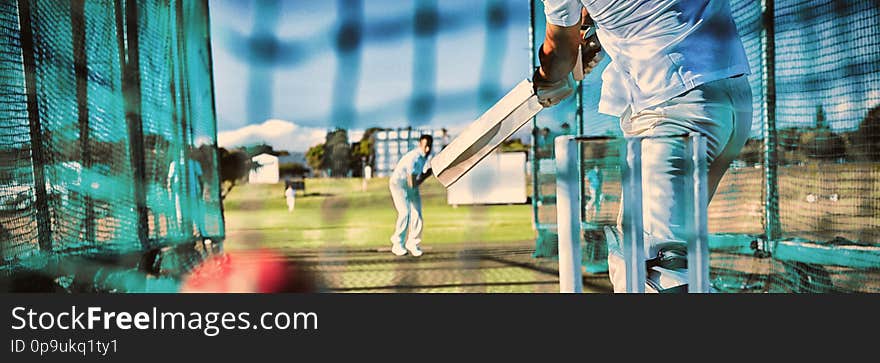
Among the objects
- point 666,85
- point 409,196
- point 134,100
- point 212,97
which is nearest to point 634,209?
point 666,85

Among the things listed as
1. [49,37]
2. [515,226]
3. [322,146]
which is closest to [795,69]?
[515,226]

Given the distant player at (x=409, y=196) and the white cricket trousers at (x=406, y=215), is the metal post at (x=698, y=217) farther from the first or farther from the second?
the white cricket trousers at (x=406, y=215)

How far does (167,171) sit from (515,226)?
111 centimetres

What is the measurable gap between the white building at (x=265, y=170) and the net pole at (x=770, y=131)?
1464 millimetres

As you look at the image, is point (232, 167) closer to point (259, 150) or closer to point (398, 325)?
point (259, 150)

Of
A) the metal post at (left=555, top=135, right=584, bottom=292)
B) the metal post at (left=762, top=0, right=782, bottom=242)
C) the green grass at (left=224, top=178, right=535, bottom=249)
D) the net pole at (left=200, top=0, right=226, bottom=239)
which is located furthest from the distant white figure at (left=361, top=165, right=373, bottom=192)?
the metal post at (left=762, top=0, right=782, bottom=242)

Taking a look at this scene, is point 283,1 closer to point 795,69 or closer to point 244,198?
point 244,198

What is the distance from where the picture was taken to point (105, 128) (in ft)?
Result: 6.28

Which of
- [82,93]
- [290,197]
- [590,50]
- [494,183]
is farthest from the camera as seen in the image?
[494,183]

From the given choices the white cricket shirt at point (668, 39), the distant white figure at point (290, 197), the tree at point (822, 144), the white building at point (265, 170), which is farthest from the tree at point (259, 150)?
the tree at point (822, 144)

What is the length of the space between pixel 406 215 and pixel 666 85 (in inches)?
45.0

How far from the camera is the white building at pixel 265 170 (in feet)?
6.16

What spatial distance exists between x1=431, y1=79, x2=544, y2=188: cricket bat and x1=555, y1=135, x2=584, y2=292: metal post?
202mm

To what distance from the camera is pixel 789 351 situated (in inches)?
53.3
